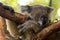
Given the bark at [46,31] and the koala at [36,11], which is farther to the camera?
the koala at [36,11]

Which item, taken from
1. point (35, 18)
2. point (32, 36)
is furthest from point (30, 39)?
point (35, 18)

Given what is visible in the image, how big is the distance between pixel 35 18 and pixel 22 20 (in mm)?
221

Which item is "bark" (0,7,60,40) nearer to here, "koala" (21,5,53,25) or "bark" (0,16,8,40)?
"bark" (0,16,8,40)

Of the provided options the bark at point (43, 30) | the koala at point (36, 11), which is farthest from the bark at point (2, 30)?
the koala at point (36, 11)

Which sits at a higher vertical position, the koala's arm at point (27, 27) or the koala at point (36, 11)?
the koala at point (36, 11)

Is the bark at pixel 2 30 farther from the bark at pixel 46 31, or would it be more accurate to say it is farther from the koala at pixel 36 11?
the koala at pixel 36 11

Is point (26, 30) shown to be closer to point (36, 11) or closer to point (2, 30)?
point (2, 30)

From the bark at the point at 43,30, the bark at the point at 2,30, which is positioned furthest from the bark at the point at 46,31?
the bark at the point at 2,30

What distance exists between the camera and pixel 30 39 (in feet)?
2.52

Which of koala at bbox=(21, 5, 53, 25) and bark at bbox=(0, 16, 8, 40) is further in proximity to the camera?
koala at bbox=(21, 5, 53, 25)

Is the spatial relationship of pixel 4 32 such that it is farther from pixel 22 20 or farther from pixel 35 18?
pixel 35 18

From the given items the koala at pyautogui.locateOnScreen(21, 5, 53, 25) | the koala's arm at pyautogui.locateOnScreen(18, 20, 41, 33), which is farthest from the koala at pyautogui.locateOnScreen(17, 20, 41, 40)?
the koala at pyautogui.locateOnScreen(21, 5, 53, 25)

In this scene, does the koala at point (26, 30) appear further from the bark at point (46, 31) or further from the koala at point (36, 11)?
the koala at point (36, 11)

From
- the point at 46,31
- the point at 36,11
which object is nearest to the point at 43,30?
the point at 46,31
